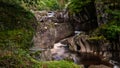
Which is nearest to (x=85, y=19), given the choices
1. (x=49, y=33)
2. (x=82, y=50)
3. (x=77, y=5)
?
(x=77, y=5)

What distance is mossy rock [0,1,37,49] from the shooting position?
11.9 meters

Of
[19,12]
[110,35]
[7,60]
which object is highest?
[19,12]

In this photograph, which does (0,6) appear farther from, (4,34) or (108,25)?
(108,25)

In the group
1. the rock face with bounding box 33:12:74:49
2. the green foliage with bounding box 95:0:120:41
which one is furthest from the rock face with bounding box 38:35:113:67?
the rock face with bounding box 33:12:74:49

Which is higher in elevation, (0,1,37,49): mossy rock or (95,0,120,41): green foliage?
(0,1,37,49): mossy rock

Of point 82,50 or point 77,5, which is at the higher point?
point 77,5

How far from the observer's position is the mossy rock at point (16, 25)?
39.1 feet

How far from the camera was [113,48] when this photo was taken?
20672 millimetres

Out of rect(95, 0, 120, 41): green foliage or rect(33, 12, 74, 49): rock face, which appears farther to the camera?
rect(95, 0, 120, 41): green foliage

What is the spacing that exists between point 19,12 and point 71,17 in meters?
15.1

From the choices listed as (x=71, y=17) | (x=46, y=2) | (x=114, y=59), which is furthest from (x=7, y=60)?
(x=46, y=2)

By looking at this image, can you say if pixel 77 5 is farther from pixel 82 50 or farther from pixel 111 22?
pixel 82 50

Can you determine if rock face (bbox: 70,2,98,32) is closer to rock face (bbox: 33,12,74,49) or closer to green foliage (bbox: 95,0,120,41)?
rock face (bbox: 33,12,74,49)

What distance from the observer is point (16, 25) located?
42.1 feet
